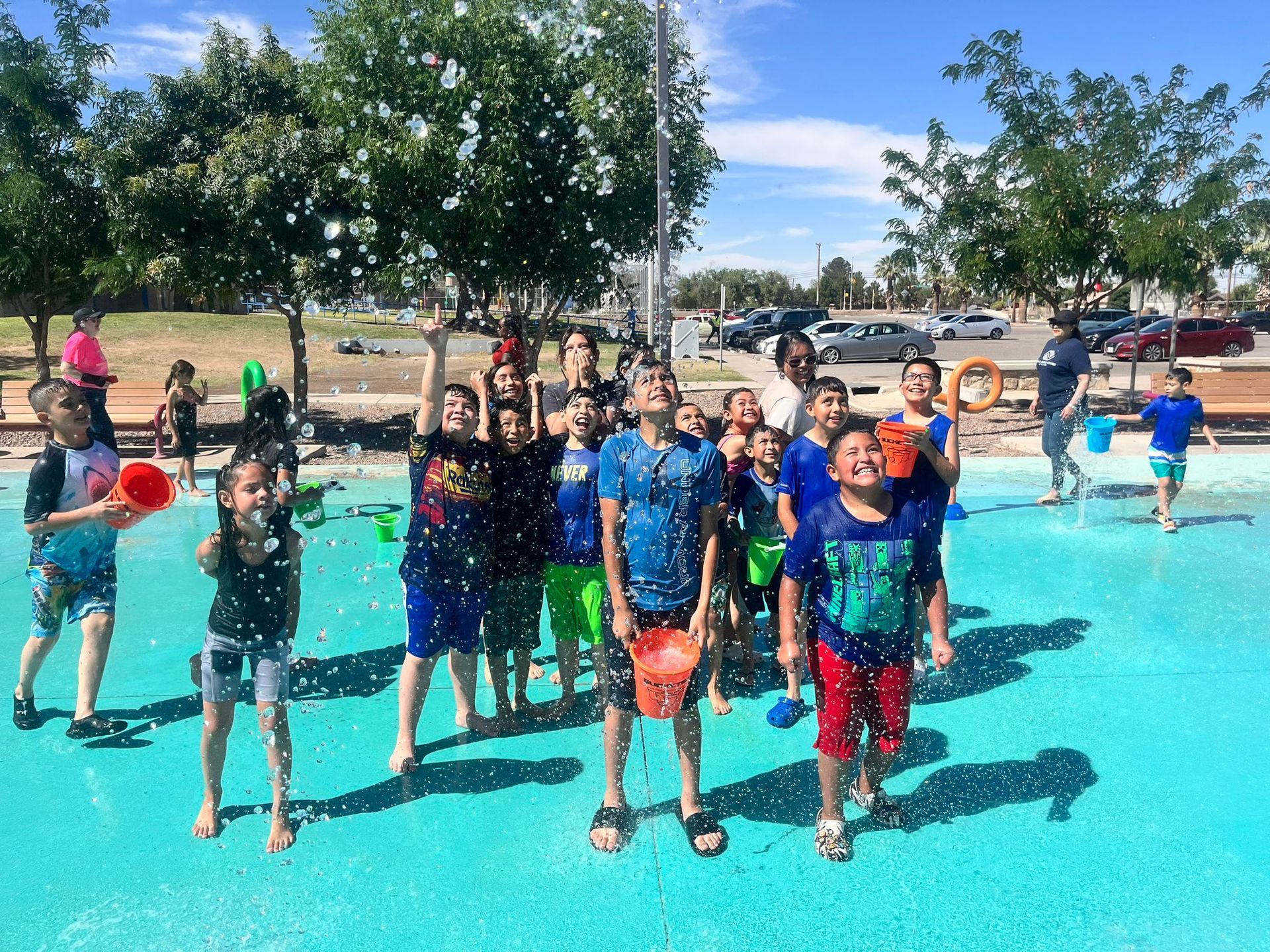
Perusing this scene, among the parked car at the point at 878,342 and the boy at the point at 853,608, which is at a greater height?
the parked car at the point at 878,342

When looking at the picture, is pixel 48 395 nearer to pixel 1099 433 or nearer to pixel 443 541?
pixel 443 541

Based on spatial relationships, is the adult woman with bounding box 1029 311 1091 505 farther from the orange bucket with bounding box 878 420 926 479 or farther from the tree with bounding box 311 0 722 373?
the orange bucket with bounding box 878 420 926 479

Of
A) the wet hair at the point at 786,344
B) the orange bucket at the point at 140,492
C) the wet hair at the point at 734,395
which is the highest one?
the wet hair at the point at 786,344

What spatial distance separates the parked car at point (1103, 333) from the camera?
32.7 m

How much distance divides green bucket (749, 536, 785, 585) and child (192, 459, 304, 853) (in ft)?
7.23

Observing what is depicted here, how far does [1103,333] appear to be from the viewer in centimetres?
3306

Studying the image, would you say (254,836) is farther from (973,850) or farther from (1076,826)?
(1076,826)

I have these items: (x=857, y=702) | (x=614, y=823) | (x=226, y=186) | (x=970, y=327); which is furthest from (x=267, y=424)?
(x=970, y=327)

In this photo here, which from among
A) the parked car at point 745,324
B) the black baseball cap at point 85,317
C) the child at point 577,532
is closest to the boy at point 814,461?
the child at point 577,532

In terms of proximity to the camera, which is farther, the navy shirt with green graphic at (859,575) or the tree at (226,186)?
the tree at (226,186)

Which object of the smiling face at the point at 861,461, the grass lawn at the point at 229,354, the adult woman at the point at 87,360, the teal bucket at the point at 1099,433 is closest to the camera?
the smiling face at the point at 861,461

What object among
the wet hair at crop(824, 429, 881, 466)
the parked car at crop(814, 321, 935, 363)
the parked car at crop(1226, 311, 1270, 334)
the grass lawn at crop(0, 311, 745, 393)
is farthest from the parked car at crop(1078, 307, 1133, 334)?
the wet hair at crop(824, 429, 881, 466)

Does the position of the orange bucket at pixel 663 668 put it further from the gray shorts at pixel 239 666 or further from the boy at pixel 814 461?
the gray shorts at pixel 239 666

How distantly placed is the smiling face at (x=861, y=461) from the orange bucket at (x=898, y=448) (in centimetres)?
27
